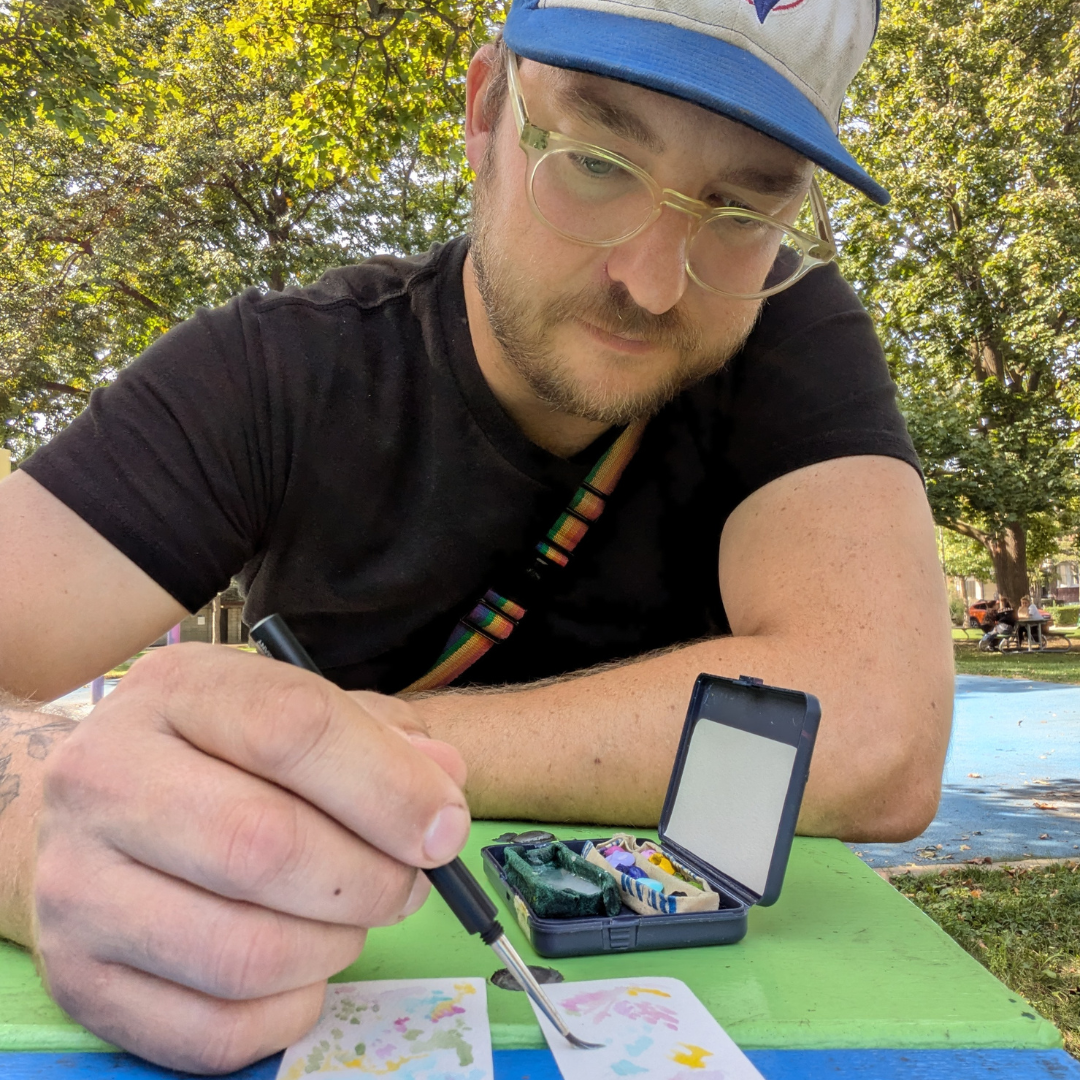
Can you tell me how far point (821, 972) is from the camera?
0.77 meters

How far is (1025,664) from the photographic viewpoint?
15328mm

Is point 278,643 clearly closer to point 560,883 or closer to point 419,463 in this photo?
point 560,883

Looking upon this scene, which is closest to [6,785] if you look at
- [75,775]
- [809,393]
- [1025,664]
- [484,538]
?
[75,775]

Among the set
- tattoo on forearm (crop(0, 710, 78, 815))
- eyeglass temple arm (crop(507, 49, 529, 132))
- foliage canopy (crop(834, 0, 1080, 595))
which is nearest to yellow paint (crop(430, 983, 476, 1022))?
tattoo on forearm (crop(0, 710, 78, 815))

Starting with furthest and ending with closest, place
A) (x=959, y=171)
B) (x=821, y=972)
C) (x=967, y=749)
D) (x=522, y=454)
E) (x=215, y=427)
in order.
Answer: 1. (x=959, y=171)
2. (x=967, y=749)
3. (x=522, y=454)
4. (x=215, y=427)
5. (x=821, y=972)

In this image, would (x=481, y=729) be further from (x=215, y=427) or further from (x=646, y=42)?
(x=646, y=42)

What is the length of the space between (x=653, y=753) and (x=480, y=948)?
440mm

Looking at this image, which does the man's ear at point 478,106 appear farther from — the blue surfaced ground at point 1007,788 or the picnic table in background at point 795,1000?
the blue surfaced ground at point 1007,788

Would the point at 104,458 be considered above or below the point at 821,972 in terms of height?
above

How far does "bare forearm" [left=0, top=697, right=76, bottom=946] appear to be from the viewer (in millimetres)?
792

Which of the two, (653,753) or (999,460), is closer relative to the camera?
(653,753)

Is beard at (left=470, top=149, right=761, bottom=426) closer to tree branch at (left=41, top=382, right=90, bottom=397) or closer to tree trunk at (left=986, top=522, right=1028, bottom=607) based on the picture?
tree branch at (left=41, top=382, right=90, bottom=397)

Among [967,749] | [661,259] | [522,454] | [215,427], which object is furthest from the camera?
[967,749]

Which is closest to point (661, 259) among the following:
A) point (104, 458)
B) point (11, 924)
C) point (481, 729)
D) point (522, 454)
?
point (522, 454)
